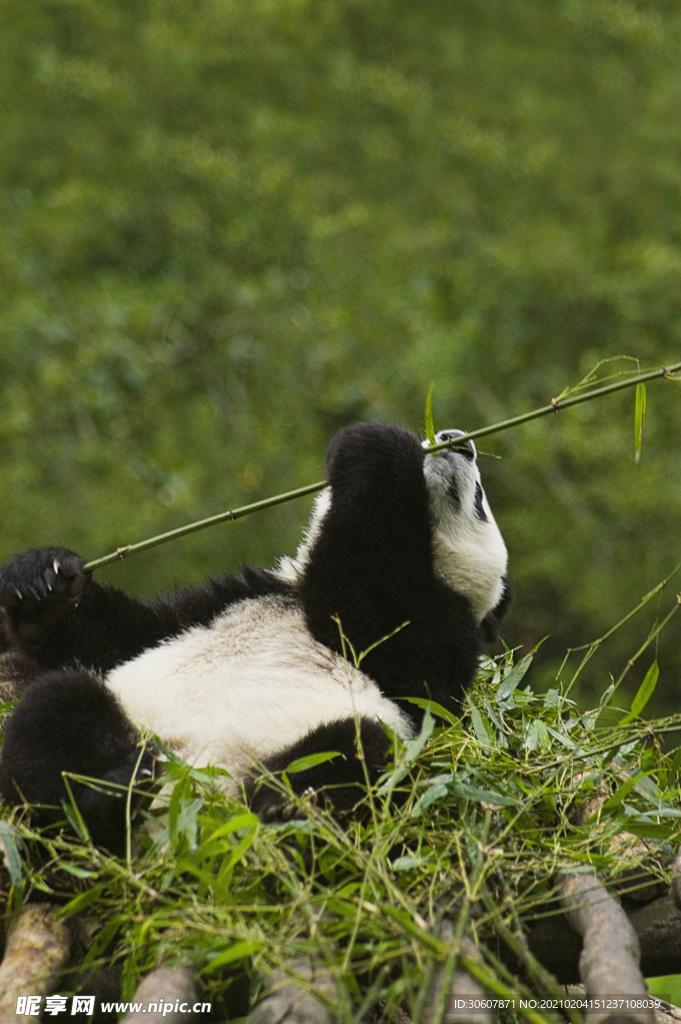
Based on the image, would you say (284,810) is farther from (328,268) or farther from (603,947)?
(328,268)

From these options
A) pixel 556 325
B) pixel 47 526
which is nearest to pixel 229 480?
pixel 47 526

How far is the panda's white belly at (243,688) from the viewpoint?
7.71 ft

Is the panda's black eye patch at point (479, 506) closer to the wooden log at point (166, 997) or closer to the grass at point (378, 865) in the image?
the grass at point (378, 865)

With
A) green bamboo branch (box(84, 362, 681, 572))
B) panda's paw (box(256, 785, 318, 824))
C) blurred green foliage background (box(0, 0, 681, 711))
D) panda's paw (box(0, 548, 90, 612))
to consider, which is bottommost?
blurred green foliage background (box(0, 0, 681, 711))

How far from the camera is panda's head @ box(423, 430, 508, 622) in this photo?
2744 mm

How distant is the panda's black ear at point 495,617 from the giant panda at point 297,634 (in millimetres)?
151

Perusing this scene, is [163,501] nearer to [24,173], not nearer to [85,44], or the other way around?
[24,173]

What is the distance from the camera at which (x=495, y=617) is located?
9.93 feet

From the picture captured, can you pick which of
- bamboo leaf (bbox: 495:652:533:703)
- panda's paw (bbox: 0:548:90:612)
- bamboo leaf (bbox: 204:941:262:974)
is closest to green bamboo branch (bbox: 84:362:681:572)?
panda's paw (bbox: 0:548:90:612)

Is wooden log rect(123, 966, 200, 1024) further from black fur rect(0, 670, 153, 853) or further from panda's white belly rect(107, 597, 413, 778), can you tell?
panda's white belly rect(107, 597, 413, 778)

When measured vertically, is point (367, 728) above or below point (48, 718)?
below

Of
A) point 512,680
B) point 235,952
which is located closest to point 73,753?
point 235,952

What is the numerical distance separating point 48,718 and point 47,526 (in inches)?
166

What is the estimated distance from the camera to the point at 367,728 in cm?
224
